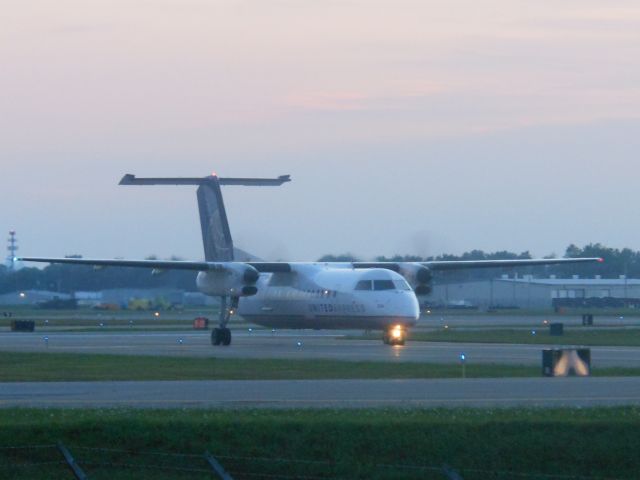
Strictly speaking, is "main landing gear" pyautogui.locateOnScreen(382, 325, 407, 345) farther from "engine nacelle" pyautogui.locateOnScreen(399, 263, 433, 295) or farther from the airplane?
"engine nacelle" pyautogui.locateOnScreen(399, 263, 433, 295)

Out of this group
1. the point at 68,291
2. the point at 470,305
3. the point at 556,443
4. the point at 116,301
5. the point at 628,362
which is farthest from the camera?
the point at 68,291

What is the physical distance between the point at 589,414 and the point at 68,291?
146 metres

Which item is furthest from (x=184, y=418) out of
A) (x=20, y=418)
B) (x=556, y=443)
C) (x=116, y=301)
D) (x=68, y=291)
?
(x=68, y=291)

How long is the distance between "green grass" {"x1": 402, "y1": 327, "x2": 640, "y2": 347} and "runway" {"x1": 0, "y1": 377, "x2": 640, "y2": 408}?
21.8 meters

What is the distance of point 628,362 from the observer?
116 ft

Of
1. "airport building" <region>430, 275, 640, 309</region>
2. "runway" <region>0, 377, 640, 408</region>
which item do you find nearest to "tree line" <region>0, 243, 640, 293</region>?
"airport building" <region>430, 275, 640, 309</region>

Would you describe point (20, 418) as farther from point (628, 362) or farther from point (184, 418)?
point (628, 362)

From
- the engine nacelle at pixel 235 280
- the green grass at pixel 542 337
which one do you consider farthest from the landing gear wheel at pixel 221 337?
the green grass at pixel 542 337

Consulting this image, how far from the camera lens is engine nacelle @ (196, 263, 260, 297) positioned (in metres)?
48.4

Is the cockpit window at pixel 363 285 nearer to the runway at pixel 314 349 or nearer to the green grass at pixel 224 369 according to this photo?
the runway at pixel 314 349

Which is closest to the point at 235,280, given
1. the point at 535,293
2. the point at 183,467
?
the point at 183,467

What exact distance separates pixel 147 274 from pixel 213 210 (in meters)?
63.5

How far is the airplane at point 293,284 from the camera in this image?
47.4 m

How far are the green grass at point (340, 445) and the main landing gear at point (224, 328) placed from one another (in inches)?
1179
